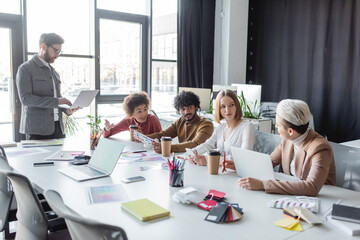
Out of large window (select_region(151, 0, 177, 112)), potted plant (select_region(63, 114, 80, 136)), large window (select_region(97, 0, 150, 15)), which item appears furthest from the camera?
large window (select_region(151, 0, 177, 112))

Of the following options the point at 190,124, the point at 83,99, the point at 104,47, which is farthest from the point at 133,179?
the point at 104,47

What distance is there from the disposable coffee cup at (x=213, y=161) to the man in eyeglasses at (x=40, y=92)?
1.65m

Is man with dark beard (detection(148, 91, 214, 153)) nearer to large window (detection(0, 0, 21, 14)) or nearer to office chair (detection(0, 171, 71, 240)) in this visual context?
office chair (detection(0, 171, 71, 240))

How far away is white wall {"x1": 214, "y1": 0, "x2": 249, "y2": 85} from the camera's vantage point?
19.0 ft

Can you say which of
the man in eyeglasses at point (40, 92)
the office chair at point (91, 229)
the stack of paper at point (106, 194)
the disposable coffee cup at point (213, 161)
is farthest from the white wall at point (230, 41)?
the office chair at point (91, 229)

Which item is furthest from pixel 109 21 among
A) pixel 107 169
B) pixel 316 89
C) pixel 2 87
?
pixel 107 169

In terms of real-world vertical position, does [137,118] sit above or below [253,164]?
above

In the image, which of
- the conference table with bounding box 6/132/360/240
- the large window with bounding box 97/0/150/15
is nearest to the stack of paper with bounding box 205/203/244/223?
the conference table with bounding box 6/132/360/240

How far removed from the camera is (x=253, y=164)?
1.83 m

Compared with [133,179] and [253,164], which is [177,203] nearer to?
[133,179]

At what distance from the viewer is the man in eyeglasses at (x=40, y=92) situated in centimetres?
304

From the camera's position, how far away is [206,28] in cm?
573

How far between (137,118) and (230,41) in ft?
10.6

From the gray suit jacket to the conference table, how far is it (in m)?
0.82
